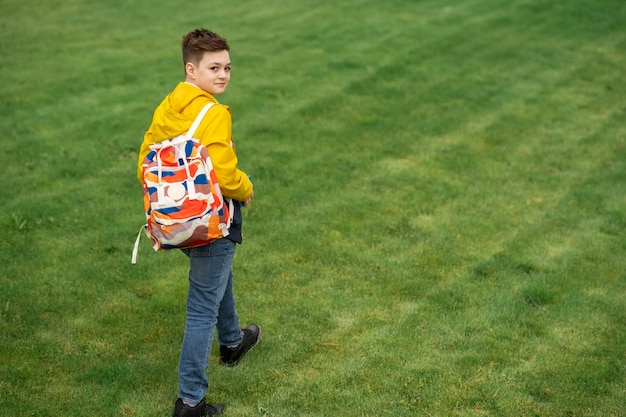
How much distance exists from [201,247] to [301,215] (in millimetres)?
3146

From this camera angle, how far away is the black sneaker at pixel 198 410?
4.54m

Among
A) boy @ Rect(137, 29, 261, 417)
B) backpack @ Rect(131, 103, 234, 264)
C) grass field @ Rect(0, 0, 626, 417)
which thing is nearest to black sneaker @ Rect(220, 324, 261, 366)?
grass field @ Rect(0, 0, 626, 417)

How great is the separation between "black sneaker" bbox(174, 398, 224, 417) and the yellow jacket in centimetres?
127

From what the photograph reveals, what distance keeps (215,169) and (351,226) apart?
10.5ft

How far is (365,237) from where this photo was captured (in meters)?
7.11

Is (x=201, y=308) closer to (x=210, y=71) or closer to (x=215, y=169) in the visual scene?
(x=215, y=169)

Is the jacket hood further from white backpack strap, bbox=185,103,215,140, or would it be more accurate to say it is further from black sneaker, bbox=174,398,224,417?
black sneaker, bbox=174,398,224,417

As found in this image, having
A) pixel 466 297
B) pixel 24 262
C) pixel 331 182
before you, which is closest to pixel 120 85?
pixel 331 182

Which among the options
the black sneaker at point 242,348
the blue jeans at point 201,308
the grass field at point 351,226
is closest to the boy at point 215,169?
the blue jeans at point 201,308

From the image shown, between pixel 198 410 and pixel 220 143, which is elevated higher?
pixel 220 143

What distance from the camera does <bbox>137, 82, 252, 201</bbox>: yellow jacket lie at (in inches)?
167

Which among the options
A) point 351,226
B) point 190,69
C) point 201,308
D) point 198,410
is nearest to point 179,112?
point 190,69

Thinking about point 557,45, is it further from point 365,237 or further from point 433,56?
point 365,237

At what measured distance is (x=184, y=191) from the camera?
420 centimetres
